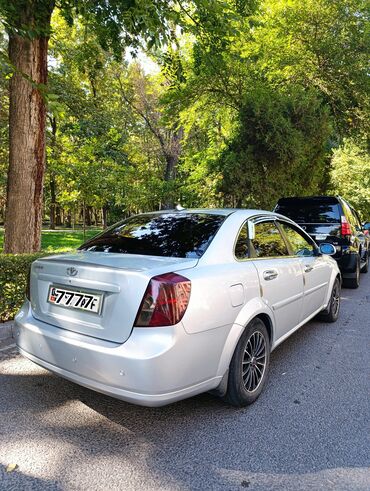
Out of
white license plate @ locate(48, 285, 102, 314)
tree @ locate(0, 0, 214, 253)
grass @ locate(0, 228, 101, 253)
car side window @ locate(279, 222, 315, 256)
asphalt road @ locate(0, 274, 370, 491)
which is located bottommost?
asphalt road @ locate(0, 274, 370, 491)

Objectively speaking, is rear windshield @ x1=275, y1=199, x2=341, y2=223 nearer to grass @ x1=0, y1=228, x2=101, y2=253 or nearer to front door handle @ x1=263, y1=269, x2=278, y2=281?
front door handle @ x1=263, y1=269, x2=278, y2=281

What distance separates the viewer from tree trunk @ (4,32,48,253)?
19.1 feet

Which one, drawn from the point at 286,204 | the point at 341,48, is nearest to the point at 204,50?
the point at 286,204

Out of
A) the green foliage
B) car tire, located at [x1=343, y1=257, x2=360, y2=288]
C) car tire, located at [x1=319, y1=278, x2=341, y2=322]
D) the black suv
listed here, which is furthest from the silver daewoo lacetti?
the green foliage

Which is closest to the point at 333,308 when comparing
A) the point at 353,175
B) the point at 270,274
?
the point at 270,274

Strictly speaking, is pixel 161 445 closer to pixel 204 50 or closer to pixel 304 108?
pixel 204 50

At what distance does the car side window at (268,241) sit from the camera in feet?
11.5

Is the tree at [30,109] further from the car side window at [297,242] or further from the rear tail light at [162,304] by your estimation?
the rear tail light at [162,304]

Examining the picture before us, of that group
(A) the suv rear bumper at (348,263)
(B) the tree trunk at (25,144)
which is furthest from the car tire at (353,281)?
(B) the tree trunk at (25,144)

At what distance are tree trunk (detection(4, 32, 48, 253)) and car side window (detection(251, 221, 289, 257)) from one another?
400cm

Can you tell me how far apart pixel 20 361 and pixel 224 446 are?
2.31 metres

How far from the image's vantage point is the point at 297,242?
177 inches

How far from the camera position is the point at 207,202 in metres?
13.9

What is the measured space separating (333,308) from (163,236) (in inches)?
135
